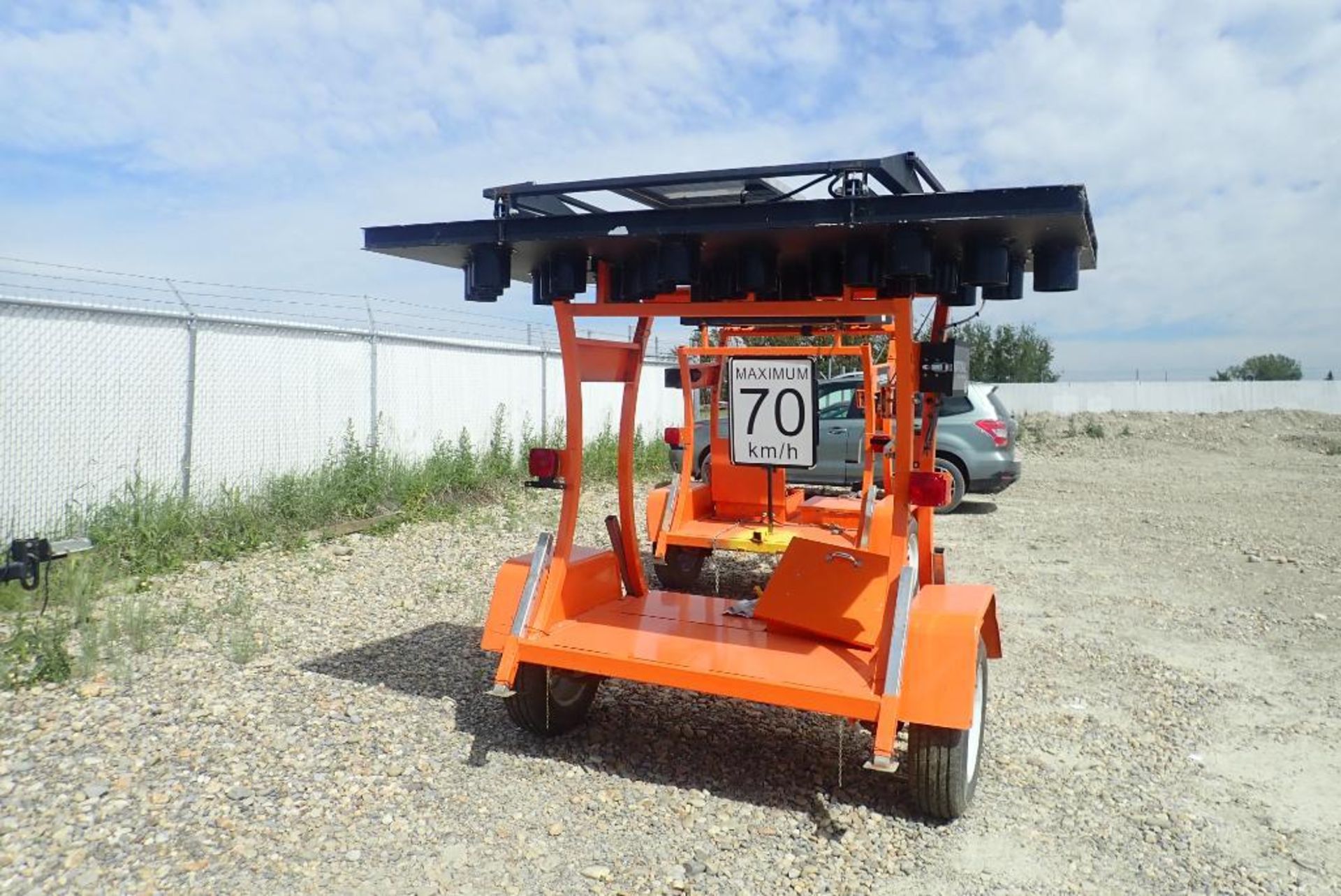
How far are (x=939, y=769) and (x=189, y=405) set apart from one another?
7.67 metres

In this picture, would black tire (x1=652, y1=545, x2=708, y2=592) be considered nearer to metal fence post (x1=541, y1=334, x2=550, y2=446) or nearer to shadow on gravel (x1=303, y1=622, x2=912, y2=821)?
shadow on gravel (x1=303, y1=622, x2=912, y2=821)

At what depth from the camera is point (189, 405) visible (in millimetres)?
8812

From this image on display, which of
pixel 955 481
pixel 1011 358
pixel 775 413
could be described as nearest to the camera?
pixel 775 413

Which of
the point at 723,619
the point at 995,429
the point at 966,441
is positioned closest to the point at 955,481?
the point at 966,441

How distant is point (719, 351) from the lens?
7.32 meters

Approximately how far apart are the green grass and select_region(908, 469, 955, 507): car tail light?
12.0 ft

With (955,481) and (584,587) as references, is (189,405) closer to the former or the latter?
(584,587)

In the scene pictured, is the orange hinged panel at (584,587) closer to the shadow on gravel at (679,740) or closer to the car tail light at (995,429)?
the shadow on gravel at (679,740)

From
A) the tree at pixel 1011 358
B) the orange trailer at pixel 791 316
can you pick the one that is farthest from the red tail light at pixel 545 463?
the tree at pixel 1011 358

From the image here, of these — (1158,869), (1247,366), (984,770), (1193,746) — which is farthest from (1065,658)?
(1247,366)

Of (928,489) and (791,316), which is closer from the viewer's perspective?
(928,489)

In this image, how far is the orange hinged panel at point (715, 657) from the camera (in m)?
3.68

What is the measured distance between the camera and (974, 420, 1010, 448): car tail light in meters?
12.6

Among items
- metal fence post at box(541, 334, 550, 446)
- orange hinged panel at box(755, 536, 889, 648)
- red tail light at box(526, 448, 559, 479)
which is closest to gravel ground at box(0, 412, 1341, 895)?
orange hinged panel at box(755, 536, 889, 648)
